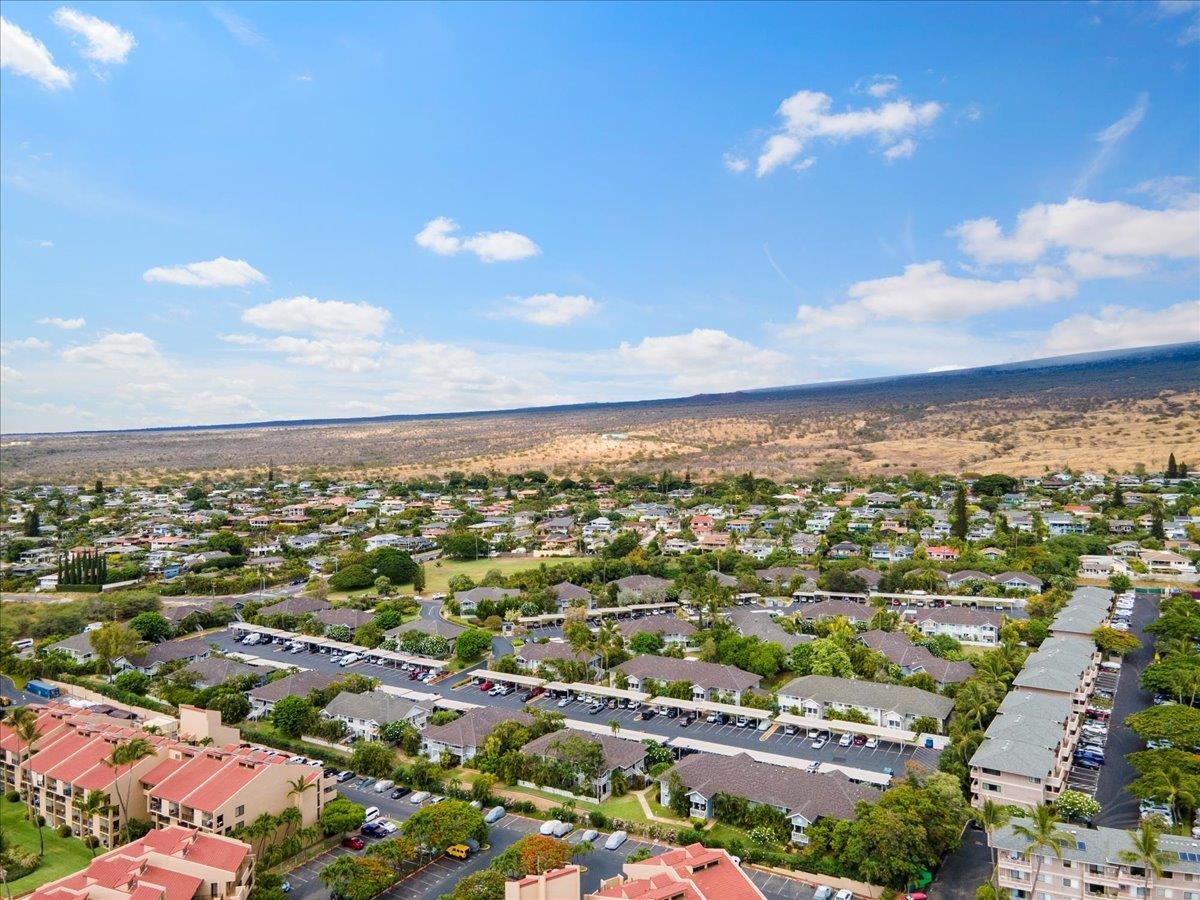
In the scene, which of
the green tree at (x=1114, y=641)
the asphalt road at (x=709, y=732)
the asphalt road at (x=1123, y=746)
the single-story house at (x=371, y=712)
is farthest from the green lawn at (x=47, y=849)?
the green tree at (x=1114, y=641)

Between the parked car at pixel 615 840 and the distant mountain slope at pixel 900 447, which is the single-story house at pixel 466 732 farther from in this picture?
the distant mountain slope at pixel 900 447

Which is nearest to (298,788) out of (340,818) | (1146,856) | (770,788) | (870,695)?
(340,818)

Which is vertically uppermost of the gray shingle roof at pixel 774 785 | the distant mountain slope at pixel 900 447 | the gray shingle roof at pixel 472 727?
the distant mountain slope at pixel 900 447

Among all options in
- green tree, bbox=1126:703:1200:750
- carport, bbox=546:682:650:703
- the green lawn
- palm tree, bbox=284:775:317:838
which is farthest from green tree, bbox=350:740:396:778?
green tree, bbox=1126:703:1200:750

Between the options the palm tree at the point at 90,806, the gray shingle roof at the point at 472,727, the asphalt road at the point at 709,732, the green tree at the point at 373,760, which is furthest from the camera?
the gray shingle roof at the point at 472,727

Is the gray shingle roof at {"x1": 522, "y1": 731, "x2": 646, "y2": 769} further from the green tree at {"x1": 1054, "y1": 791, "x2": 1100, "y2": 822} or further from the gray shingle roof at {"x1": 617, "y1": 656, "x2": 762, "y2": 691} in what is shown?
the green tree at {"x1": 1054, "y1": 791, "x2": 1100, "y2": 822}
